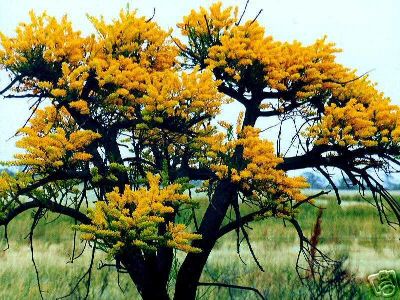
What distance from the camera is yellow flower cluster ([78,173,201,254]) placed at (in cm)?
919

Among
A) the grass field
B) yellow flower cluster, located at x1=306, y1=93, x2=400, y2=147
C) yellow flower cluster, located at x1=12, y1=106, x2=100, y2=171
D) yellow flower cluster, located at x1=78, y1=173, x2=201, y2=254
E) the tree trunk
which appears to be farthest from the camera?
the grass field

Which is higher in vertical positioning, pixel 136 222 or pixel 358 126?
pixel 358 126

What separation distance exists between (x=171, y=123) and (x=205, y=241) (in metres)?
2.77

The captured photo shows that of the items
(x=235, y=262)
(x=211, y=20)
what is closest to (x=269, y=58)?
(x=211, y=20)

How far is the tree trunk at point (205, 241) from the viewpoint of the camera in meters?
12.4

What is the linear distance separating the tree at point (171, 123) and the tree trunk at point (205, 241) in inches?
0.8

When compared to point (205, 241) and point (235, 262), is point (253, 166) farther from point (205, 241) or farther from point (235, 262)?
point (235, 262)

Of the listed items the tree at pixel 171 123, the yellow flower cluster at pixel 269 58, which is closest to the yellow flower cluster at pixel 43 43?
the tree at pixel 171 123

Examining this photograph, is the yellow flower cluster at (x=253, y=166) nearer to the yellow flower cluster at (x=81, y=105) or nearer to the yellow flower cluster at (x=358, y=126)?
the yellow flower cluster at (x=358, y=126)

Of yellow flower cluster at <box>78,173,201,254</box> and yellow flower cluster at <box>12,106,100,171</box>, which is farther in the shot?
yellow flower cluster at <box>12,106,100,171</box>

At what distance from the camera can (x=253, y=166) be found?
1054 centimetres

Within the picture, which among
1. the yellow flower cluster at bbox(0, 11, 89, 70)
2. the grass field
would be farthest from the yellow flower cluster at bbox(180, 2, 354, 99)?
the grass field

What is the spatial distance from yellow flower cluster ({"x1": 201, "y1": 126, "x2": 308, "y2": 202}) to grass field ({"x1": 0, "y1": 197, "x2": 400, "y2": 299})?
7.27ft

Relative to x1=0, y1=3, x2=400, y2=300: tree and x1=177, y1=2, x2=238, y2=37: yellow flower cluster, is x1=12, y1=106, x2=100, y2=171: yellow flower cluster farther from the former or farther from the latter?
x1=177, y1=2, x2=238, y2=37: yellow flower cluster
